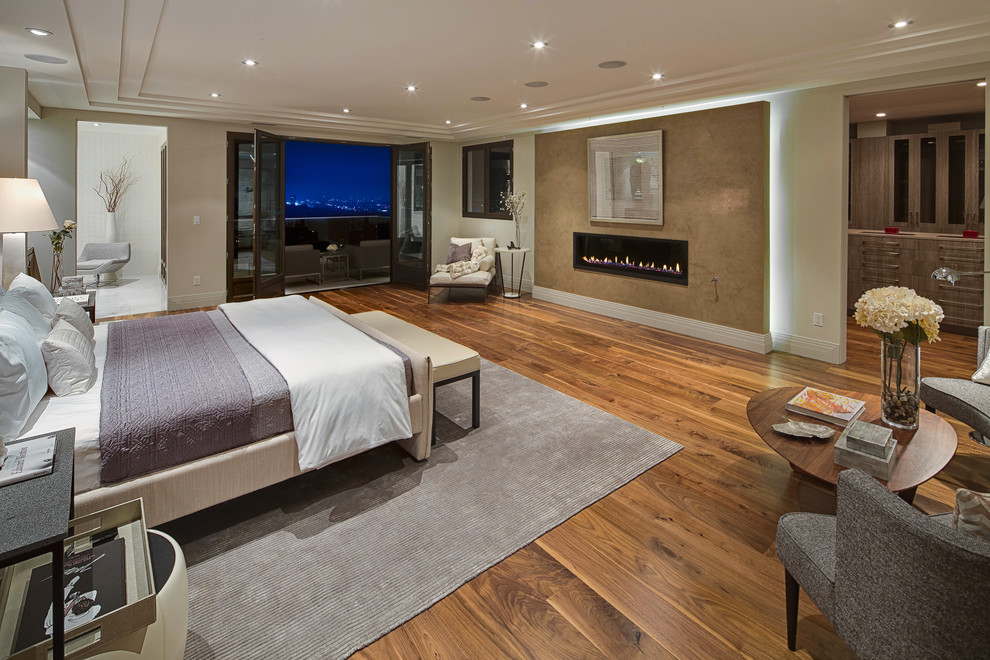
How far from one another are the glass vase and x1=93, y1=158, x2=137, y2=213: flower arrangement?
10.2 metres

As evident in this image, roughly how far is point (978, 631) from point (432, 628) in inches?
57.8

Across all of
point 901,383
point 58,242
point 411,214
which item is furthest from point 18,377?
point 411,214

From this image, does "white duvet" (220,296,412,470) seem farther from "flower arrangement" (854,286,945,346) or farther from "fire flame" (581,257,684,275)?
"fire flame" (581,257,684,275)


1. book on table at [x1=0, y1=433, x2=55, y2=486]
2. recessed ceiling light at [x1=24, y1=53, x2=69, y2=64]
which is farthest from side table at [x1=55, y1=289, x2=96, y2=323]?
book on table at [x1=0, y1=433, x2=55, y2=486]

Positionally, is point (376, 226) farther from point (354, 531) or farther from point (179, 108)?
point (354, 531)

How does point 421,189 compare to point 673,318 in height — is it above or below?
above

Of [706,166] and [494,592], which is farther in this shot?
[706,166]

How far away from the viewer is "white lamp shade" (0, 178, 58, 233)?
341 centimetres

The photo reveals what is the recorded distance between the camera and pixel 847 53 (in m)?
3.74

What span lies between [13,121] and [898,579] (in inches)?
228

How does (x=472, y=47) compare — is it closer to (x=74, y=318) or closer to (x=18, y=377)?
(x=74, y=318)

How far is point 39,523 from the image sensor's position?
1125 mm

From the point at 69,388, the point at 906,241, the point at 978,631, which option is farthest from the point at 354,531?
the point at 906,241

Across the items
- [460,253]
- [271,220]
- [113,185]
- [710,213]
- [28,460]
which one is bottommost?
[28,460]
